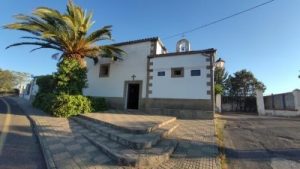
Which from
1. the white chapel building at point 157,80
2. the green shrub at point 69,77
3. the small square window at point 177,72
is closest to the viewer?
the green shrub at point 69,77

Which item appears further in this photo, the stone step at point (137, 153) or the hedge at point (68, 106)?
the hedge at point (68, 106)

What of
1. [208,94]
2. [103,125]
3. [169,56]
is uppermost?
[169,56]

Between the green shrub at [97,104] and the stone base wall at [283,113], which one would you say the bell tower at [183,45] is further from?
the stone base wall at [283,113]

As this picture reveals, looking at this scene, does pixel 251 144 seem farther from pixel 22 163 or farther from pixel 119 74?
pixel 119 74

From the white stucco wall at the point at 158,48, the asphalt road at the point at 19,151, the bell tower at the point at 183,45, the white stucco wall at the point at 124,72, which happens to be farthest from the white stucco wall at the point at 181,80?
the asphalt road at the point at 19,151

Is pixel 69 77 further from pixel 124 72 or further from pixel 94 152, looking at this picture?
pixel 94 152

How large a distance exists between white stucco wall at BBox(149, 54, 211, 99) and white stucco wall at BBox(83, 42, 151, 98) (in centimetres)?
98

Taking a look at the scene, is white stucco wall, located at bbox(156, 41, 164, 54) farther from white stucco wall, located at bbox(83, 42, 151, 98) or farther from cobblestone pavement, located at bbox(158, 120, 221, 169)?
cobblestone pavement, located at bbox(158, 120, 221, 169)

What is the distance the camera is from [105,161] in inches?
151

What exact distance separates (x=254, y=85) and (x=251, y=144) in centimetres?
2824

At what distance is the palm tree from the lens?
10.4m

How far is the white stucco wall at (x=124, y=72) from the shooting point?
12891 mm

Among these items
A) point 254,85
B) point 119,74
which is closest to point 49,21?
point 119,74

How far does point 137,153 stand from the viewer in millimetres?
4027
